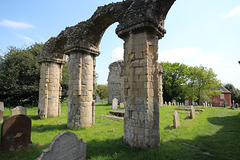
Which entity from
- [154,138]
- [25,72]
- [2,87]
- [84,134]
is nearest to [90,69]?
[84,134]

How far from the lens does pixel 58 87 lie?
9.95 meters

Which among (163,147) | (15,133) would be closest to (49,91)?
(15,133)

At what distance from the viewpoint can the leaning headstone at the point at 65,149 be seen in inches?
97.4

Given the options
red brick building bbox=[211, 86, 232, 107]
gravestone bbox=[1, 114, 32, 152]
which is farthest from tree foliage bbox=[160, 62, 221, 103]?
gravestone bbox=[1, 114, 32, 152]

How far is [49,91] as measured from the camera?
949cm

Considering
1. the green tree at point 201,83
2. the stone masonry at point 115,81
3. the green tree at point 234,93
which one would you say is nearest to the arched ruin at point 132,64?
the stone masonry at point 115,81

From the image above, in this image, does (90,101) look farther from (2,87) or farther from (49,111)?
(2,87)

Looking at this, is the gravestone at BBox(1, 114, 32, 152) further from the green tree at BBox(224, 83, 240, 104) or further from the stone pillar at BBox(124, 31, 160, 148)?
the green tree at BBox(224, 83, 240, 104)

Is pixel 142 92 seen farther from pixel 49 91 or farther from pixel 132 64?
pixel 49 91

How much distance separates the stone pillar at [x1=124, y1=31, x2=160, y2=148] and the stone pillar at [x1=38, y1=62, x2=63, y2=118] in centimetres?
703

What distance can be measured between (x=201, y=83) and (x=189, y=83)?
2.19 metres

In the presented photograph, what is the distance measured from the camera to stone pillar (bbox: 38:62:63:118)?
930 centimetres

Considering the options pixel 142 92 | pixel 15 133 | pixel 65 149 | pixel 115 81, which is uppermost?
pixel 115 81

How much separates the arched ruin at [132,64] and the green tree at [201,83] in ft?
76.3
